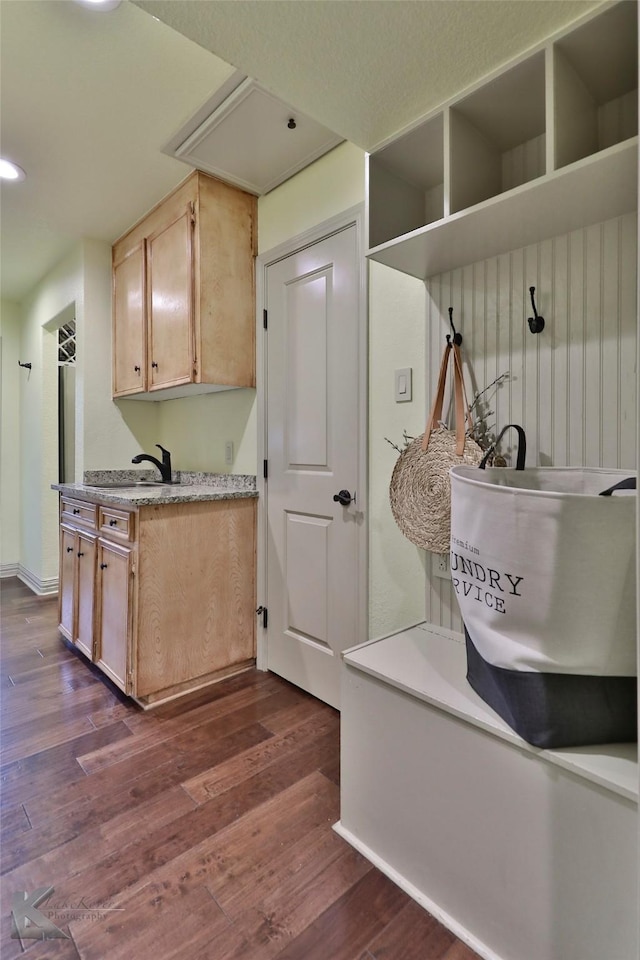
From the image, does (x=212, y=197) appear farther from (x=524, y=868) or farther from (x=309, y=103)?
(x=524, y=868)

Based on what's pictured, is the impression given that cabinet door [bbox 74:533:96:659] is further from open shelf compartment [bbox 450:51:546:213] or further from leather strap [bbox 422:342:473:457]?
open shelf compartment [bbox 450:51:546:213]

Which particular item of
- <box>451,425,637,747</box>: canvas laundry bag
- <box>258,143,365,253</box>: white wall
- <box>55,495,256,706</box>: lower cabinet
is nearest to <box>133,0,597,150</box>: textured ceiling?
<box>258,143,365,253</box>: white wall

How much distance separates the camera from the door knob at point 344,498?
6.49 feet

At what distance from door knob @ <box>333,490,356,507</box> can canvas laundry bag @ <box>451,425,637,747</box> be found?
947 mm

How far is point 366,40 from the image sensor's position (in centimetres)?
107

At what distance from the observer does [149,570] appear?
211 cm

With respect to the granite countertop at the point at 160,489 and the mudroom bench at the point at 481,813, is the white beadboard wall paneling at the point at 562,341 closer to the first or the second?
the mudroom bench at the point at 481,813

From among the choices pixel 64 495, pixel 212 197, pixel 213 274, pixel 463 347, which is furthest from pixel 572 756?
pixel 64 495

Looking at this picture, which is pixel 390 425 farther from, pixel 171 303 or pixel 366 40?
pixel 171 303

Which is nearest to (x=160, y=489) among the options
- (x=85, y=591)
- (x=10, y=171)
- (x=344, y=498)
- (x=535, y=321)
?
(x=85, y=591)

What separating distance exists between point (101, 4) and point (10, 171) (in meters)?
1.20

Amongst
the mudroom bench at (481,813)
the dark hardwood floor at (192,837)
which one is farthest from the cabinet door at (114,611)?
the mudroom bench at (481,813)

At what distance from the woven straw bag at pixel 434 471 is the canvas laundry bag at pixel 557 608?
1.20 ft

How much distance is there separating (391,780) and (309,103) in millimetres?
1784
